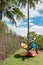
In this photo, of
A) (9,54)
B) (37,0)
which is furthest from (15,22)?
(9,54)

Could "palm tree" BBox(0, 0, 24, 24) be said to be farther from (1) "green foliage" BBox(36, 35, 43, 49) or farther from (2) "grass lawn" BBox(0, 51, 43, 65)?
(2) "grass lawn" BBox(0, 51, 43, 65)

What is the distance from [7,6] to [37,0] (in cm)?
245

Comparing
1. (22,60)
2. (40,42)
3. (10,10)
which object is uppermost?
(10,10)

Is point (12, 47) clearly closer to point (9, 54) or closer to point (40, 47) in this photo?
point (9, 54)

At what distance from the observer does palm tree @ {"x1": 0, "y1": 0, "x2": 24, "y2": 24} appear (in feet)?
65.1

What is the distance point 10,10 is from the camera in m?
20.5

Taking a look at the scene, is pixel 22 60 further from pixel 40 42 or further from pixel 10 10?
pixel 10 10

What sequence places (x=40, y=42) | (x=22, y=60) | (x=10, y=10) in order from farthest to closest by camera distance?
(x=10, y=10) < (x=40, y=42) < (x=22, y=60)

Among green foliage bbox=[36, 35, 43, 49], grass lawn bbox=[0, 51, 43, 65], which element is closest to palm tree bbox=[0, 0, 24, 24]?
green foliage bbox=[36, 35, 43, 49]

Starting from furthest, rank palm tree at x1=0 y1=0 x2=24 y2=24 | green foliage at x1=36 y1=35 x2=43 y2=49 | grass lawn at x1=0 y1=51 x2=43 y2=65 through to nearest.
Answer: palm tree at x1=0 y1=0 x2=24 y2=24 < green foliage at x1=36 y1=35 x2=43 y2=49 < grass lawn at x1=0 y1=51 x2=43 y2=65

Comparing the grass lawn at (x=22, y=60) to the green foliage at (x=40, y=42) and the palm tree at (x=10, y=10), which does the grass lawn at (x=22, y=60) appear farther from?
the palm tree at (x=10, y=10)

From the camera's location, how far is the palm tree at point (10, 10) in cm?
1983

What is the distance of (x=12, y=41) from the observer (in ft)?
55.0

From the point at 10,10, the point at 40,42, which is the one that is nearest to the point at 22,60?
the point at 40,42
